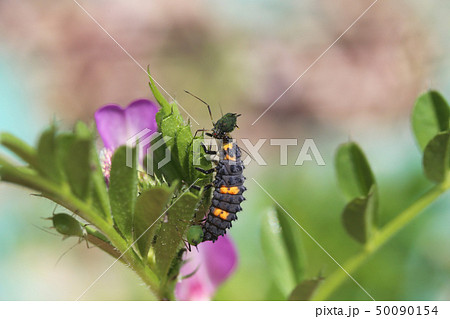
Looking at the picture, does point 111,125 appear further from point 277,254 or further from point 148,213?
point 277,254

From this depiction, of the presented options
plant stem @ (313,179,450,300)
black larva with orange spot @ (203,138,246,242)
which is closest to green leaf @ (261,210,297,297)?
plant stem @ (313,179,450,300)

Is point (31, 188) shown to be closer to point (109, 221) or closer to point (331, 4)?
point (109, 221)

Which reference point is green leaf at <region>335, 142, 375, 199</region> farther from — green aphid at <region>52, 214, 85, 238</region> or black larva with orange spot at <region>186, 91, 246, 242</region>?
green aphid at <region>52, 214, 85, 238</region>

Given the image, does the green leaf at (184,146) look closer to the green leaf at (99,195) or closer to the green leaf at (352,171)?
the green leaf at (99,195)

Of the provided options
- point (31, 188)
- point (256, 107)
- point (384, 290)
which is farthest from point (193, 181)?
point (256, 107)

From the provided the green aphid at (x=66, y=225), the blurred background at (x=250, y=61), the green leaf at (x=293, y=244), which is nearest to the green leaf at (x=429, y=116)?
the green leaf at (x=293, y=244)

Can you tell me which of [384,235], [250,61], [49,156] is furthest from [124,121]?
[250,61]
